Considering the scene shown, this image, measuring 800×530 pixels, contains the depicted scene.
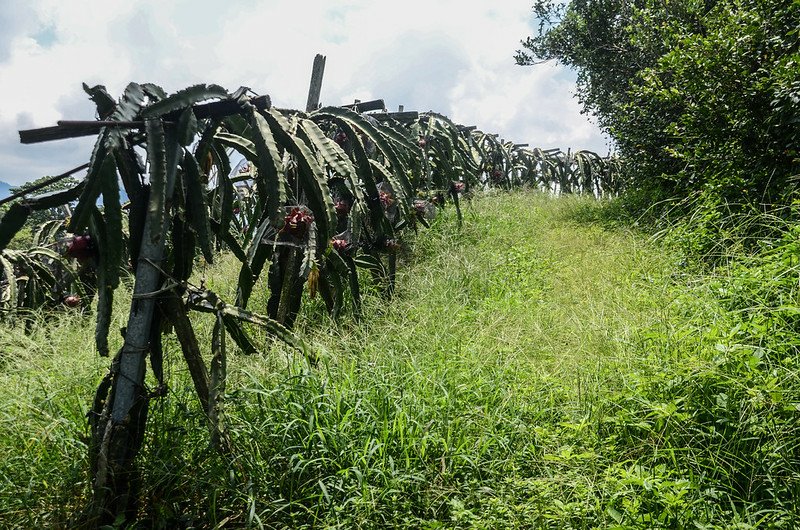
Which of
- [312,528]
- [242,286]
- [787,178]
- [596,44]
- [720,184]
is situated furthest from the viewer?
[596,44]

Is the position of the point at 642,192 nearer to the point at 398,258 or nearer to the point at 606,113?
the point at 606,113

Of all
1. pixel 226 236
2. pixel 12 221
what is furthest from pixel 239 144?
pixel 12 221

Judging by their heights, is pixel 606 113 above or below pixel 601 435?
above

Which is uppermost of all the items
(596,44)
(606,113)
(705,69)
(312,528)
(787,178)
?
(596,44)

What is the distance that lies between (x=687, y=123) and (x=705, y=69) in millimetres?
454

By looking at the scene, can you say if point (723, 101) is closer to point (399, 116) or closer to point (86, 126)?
point (399, 116)

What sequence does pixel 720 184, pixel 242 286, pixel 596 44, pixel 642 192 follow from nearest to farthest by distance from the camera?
1. pixel 242 286
2. pixel 720 184
3. pixel 642 192
4. pixel 596 44

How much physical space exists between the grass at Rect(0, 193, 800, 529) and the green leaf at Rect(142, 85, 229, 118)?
4.03ft

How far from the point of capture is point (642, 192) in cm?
643

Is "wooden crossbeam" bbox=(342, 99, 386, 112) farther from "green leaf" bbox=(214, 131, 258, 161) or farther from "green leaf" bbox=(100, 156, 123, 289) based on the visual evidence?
"green leaf" bbox=(100, 156, 123, 289)

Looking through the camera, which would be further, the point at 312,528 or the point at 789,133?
the point at 789,133

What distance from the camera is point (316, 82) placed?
14.8 feet

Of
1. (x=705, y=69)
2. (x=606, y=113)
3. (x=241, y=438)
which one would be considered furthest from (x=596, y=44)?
(x=241, y=438)

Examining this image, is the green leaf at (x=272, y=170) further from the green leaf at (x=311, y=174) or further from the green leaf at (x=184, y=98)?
the green leaf at (x=184, y=98)
